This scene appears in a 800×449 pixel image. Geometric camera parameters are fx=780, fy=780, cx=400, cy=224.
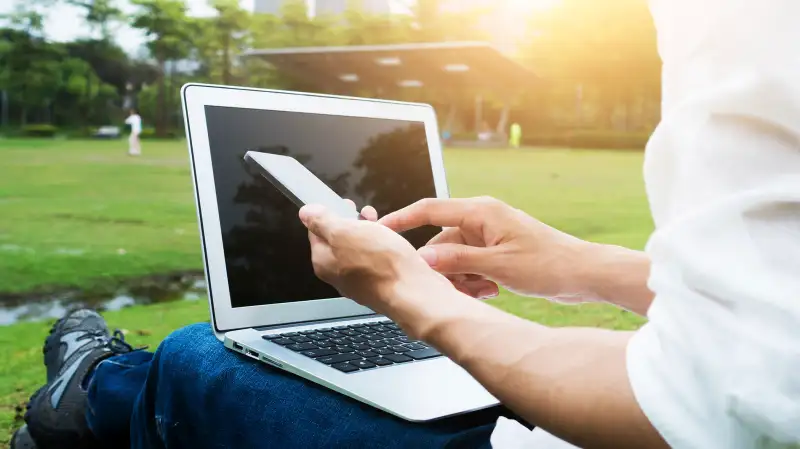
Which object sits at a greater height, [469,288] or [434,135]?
[434,135]

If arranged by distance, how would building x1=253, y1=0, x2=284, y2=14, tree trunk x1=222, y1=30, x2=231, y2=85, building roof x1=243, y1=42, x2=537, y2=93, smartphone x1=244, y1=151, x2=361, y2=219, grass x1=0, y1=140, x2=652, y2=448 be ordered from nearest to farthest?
1. smartphone x1=244, y1=151, x2=361, y2=219
2. grass x1=0, y1=140, x2=652, y2=448
3. tree trunk x1=222, y1=30, x2=231, y2=85
4. building roof x1=243, y1=42, x2=537, y2=93
5. building x1=253, y1=0, x2=284, y2=14

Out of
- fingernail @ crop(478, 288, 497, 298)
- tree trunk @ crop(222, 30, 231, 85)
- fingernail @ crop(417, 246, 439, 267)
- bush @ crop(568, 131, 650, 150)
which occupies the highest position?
tree trunk @ crop(222, 30, 231, 85)

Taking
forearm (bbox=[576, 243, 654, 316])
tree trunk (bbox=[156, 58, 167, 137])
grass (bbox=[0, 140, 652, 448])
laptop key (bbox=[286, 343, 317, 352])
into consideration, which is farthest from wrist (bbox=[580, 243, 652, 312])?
tree trunk (bbox=[156, 58, 167, 137])

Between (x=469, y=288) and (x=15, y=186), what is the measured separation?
20.1ft

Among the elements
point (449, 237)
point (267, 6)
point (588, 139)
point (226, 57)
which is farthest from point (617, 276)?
point (267, 6)

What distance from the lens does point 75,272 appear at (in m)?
3.41

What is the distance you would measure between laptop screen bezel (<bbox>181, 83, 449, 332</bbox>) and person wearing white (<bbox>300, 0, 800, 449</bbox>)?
0.55 meters

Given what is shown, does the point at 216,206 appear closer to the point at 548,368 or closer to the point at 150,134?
the point at 548,368

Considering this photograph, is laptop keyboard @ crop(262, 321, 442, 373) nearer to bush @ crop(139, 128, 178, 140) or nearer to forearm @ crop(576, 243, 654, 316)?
forearm @ crop(576, 243, 654, 316)

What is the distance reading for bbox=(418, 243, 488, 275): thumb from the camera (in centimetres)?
91

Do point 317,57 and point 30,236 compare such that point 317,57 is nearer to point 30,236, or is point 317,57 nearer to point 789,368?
point 30,236

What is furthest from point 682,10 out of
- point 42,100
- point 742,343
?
point 42,100

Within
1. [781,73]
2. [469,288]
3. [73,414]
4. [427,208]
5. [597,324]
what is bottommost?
[597,324]

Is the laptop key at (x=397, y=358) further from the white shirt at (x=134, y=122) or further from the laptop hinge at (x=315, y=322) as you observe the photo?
the white shirt at (x=134, y=122)
